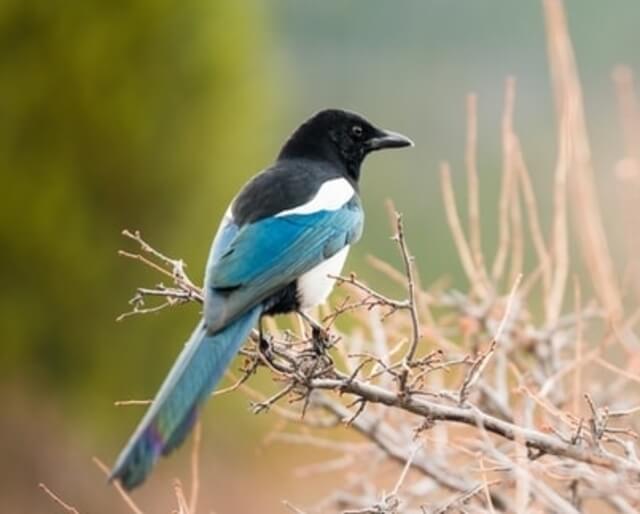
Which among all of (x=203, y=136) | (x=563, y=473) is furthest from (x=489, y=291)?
(x=203, y=136)

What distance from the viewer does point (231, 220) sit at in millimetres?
3611

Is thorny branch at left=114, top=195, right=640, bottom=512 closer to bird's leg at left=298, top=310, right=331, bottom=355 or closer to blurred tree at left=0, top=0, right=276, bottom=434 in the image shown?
bird's leg at left=298, top=310, right=331, bottom=355

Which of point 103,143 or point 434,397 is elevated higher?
point 434,397

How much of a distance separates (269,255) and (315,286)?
0.15m

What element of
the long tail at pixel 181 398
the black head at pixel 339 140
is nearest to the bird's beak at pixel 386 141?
the black head at pixel 339 140

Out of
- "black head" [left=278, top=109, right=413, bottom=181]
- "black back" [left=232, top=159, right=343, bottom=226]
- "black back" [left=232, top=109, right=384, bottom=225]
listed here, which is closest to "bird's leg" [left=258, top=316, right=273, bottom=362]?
"black back" [left=232, top=159, right=343, bottom=226]

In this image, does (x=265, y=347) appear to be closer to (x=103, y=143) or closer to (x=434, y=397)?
(x=434, y=397)

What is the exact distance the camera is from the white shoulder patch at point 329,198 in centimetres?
370

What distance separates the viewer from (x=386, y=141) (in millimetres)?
4258

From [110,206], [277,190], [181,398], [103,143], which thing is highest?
[277,190]

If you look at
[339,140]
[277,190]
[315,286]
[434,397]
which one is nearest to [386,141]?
[339,140]

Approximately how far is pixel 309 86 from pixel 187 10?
48.2ft

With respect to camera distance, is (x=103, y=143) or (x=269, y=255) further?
(x=103, y=143)

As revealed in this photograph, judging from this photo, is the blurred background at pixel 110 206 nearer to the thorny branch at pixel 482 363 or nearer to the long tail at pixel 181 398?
the thorny branch at pixel 482 363
